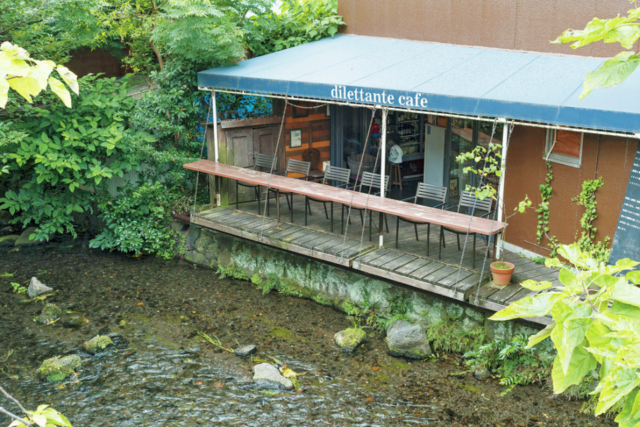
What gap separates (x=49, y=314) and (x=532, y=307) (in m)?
8.86

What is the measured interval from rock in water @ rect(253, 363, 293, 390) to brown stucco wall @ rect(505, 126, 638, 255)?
13.3 ft

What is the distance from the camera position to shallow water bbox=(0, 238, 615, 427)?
6746 mm

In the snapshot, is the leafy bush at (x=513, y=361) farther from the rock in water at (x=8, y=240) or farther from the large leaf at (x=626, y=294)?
the rock in water at (x=8, y=240)

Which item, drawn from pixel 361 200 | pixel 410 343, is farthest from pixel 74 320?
pixel 410 343

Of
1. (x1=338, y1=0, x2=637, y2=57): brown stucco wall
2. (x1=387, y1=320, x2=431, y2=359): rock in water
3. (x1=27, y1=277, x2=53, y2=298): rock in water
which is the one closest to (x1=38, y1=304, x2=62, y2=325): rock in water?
(x1=27, y1=277, x2=53, y2=298): rock in water

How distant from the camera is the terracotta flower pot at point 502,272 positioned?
7613 mm

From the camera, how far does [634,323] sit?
1435mm

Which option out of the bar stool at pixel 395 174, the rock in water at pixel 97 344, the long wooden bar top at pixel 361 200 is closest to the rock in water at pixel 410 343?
the long wooden bar top at pixel 361 200

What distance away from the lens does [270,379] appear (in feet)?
24.1

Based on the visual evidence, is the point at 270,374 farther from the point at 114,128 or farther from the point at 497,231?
the point at 114,128

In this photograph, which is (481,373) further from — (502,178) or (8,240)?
(8,240)

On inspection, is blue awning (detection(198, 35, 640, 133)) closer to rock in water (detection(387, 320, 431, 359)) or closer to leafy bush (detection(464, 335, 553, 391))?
leafy bush (detection(464, 335, 553, 391))

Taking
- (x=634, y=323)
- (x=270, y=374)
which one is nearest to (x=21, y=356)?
(x=270, y=374)

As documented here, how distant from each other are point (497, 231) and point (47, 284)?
7315 millimetres
